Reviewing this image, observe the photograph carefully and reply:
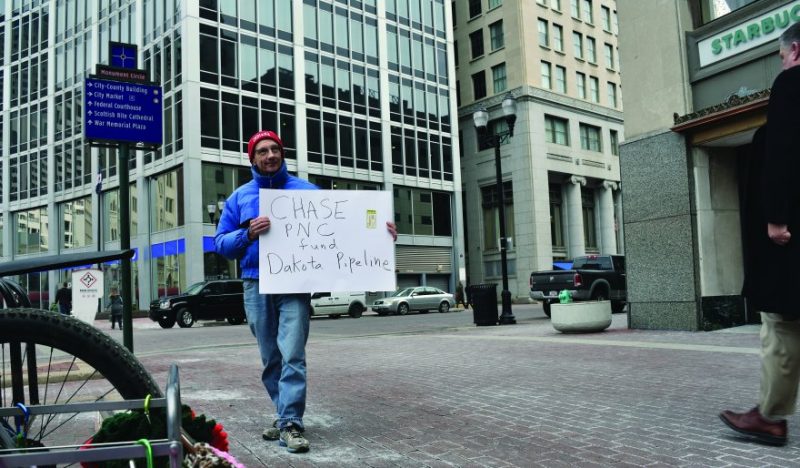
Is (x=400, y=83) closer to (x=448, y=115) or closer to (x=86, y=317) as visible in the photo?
(x=448, y=115)

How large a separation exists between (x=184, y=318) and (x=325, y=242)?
71.8ft

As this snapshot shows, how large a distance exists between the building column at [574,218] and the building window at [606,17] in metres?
13.5

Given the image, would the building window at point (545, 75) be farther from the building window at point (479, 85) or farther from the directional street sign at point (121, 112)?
the directional street sign at point (121, 112)

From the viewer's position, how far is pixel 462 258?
151 feet

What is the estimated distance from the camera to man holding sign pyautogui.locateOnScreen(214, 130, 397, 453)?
165 inches

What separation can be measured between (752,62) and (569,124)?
129 feet

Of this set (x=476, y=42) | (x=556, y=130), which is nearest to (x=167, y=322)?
(x=556, y=130)

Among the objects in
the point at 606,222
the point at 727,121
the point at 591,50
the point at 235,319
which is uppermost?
the point at 591,50

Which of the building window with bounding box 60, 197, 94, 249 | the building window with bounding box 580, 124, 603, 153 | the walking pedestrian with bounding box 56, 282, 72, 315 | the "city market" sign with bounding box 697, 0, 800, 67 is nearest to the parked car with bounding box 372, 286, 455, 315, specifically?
the walking pedestrian with bounding box 56, 282, 72, 315

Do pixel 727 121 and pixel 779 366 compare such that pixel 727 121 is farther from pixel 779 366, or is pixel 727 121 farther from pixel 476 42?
pixel 476 42

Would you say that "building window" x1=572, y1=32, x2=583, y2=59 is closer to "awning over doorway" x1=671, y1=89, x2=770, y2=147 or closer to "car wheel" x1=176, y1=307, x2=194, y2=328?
"car wheel" x1=176, y1=307, x2=194, y2=328

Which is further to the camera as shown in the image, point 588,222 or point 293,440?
point 588,222

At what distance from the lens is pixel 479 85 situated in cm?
4947

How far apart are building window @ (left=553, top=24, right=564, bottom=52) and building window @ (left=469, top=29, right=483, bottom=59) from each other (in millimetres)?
5442
